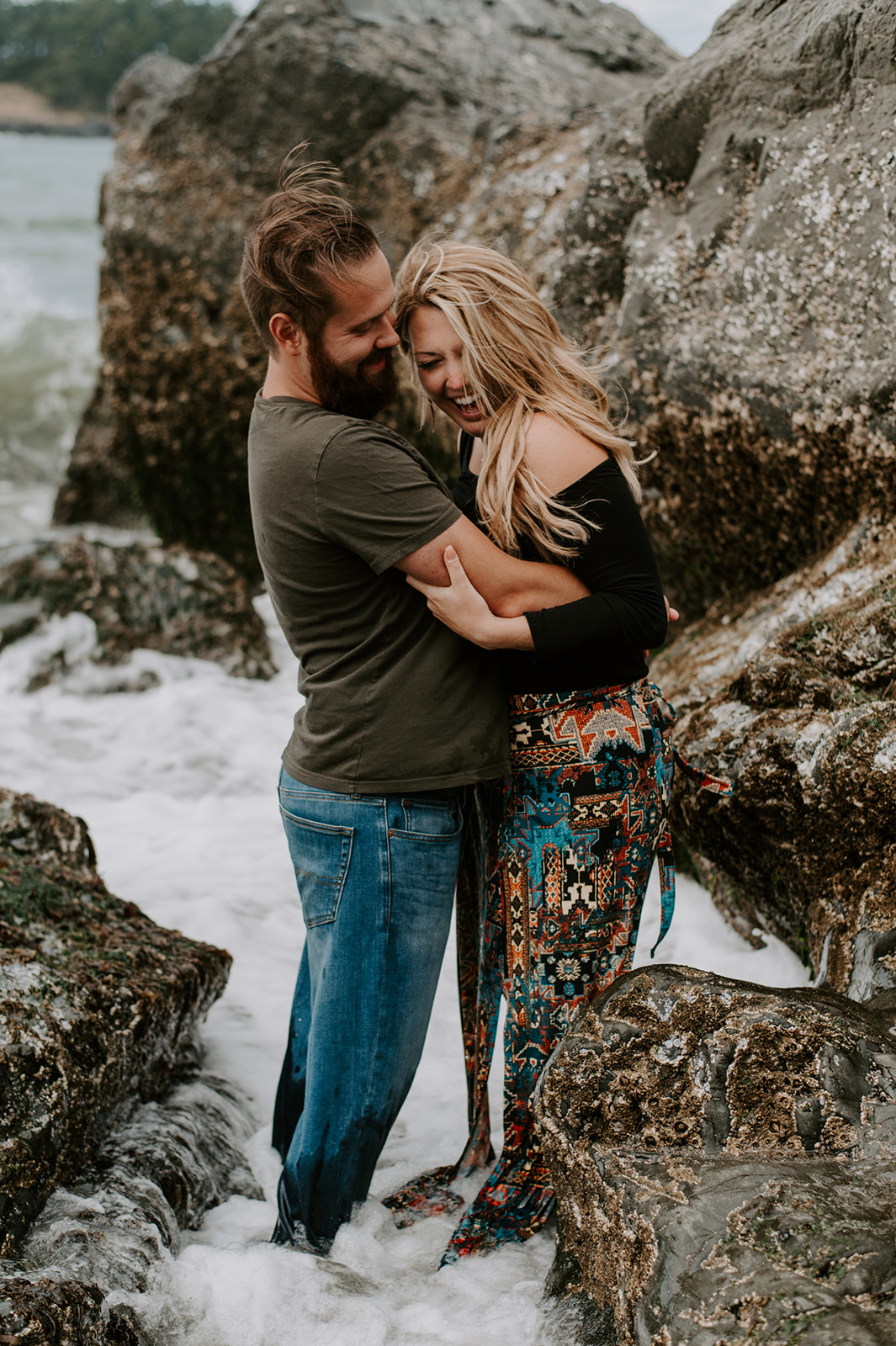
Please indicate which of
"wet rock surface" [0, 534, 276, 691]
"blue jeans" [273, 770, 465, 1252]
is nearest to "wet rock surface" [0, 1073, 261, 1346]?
"blue jeans" [273, 770, 465, 1252]

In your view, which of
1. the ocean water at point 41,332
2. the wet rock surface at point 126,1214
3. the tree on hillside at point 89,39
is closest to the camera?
the wet rock surface at point 126,1214

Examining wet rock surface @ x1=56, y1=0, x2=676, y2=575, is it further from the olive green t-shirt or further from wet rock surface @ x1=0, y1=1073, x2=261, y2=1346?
wet rock surface @ x1=0, y1=1073, x2=261, y2=1346

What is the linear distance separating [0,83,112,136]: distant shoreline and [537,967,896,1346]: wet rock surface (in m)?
69.6

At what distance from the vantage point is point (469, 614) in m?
2.25

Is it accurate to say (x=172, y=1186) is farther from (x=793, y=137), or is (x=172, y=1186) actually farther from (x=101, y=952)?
(x=793, y=137)

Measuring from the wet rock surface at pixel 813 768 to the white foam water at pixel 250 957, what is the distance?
0.30 m

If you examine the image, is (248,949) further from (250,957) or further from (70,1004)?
(70,1004)

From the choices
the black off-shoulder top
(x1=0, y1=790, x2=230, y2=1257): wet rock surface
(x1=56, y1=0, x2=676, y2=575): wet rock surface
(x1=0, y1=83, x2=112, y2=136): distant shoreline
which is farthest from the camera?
(x1=0, y1=83, x2=112, y2=136): distant shoreline

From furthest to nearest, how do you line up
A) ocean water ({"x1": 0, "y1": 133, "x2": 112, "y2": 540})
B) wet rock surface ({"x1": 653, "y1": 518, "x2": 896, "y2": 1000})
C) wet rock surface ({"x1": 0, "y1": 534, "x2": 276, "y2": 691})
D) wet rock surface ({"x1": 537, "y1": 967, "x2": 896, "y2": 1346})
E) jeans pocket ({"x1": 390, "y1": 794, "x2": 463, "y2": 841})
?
ocean water ({"x1": 0, "y1": 133, "x2": 112, "y2": 540}) → wet rock surface ({"x1": 0, "y1": 534, "x2": 276, "y2": 691}) → wet rock surface ({"x1": 653, "y1": 518, "x2": 896, "y2": 1000}) → jeans pocket ({"x1": 390, "y1": 794, "x2": 463, "y2": 841}) → wet rock surface ({"x1": 537, "y1": 967, "x2": 896, "y2": 1346})

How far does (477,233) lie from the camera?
243 inches

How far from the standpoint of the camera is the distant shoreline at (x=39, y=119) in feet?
202

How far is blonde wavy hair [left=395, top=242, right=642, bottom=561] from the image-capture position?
7.63 ft

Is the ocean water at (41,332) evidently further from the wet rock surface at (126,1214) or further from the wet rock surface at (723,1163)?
the wet rock surface at (723,1163)

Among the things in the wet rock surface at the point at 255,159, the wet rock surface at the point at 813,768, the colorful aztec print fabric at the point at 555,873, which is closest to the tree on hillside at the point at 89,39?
the wet rock surface at the point at 255,159
